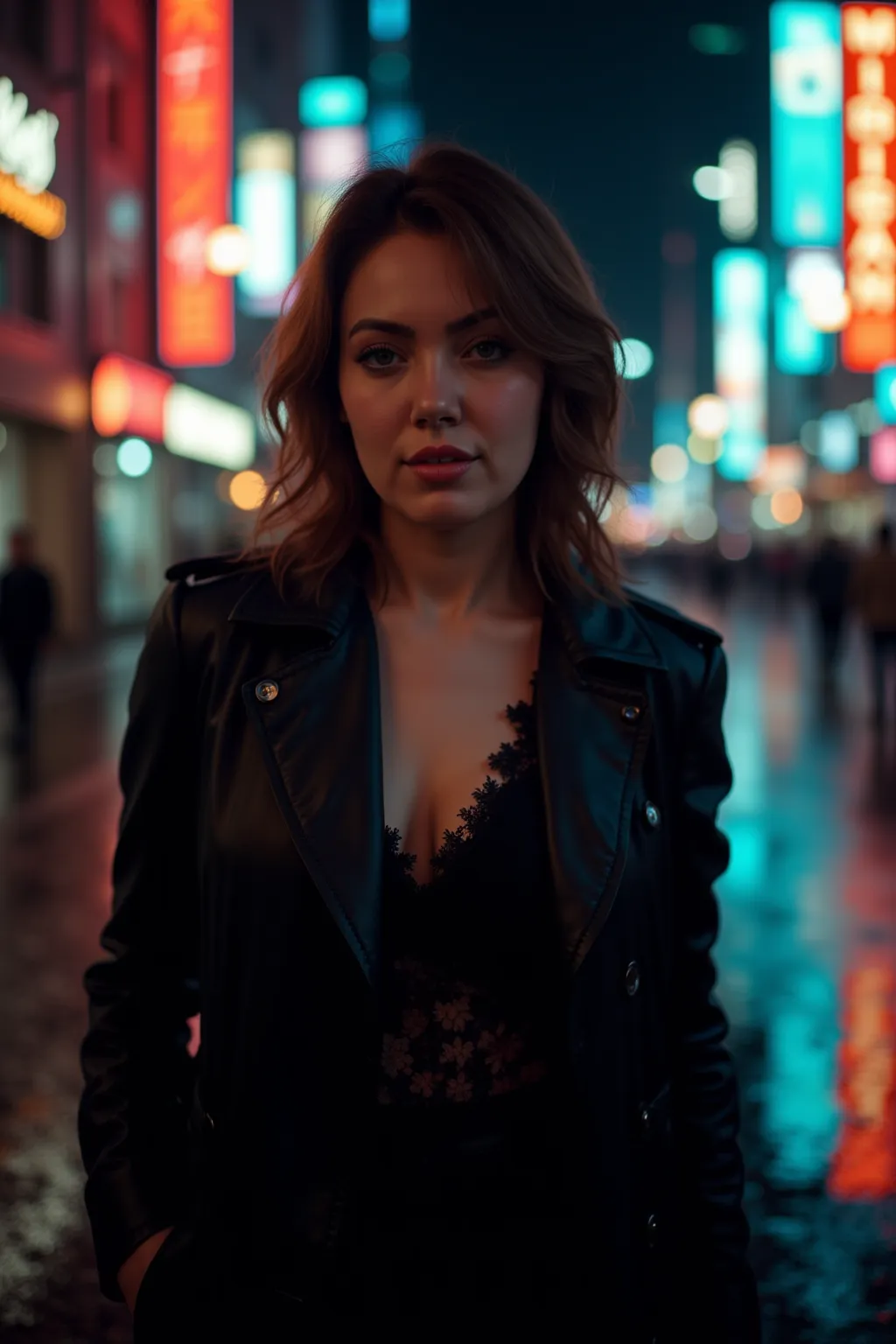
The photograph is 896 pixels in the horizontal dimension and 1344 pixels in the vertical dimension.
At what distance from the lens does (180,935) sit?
6.95 feet

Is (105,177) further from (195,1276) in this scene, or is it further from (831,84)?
(195,1276)

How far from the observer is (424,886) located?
1898 millimetres

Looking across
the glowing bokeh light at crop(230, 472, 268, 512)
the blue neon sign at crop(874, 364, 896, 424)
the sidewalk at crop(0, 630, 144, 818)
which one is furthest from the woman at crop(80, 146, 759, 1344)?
the glowing bokeh light at crop(230, 472, 268, 512)

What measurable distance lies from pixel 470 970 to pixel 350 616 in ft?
1.80

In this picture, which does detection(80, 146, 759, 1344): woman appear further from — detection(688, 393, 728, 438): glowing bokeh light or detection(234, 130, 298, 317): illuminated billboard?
detection(688, 393, 728, 438): glowing bokeh light

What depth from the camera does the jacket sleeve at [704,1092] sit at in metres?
2.07

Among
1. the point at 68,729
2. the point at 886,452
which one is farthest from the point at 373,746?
the point at 886,452

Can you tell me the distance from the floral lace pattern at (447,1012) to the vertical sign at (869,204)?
21.2m

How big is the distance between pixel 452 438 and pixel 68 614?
951 inches

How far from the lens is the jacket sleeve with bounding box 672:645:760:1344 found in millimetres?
2066

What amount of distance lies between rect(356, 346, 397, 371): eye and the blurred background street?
0.98 feet

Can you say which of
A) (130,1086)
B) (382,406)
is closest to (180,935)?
(130,1086)

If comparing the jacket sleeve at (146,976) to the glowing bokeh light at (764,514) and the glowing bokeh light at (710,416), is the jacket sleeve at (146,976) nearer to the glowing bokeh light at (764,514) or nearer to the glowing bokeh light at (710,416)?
the glowing bokeh light at (710,416)

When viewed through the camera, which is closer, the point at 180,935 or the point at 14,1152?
the point at 180,935
